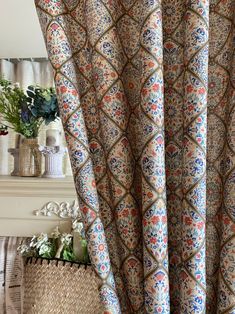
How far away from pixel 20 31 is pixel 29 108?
50 centimetres

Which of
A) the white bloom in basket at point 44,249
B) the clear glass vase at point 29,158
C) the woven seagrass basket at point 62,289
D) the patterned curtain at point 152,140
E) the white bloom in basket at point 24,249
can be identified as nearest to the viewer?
the patterned curtain at point 152,140

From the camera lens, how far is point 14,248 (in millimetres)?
1662

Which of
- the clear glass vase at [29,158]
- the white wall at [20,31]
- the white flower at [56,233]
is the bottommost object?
the white flower at [56,233]

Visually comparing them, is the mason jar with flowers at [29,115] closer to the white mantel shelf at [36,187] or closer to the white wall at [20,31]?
the white mantel shelf at [36,187]

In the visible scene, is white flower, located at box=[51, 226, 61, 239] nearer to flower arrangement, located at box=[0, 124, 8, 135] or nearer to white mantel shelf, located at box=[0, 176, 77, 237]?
white mantel shelf, located at box=[0, 176, 77, 237]

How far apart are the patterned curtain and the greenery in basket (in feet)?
2.76

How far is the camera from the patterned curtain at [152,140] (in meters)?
0.64

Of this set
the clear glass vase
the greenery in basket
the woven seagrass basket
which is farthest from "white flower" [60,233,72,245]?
the greenery in basket

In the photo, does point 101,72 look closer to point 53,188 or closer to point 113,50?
point 113,50

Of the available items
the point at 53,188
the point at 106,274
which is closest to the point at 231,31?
the point at 106,274

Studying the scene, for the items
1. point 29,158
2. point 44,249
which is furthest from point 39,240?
point 29,158

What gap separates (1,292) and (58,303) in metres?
0.45

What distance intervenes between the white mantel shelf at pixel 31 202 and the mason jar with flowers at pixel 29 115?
0.12m

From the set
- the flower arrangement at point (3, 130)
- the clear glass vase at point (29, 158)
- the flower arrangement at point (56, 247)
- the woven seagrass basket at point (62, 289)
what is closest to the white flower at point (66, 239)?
the flower arrangement at point (56, 247)
